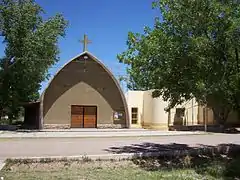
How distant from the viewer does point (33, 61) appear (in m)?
31.6

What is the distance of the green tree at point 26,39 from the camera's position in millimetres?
31469

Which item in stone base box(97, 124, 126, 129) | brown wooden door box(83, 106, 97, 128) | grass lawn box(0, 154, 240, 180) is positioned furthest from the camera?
brown wooden door box(83, 106, 97, 128)

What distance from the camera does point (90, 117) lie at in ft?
133

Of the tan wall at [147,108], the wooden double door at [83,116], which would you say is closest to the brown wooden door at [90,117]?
the wooden double door at [83,116]

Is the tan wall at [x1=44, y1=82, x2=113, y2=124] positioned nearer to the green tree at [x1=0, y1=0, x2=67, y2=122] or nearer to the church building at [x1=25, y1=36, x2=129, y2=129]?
the church building at [x1=25, y1=36, x2=129, y2=129]

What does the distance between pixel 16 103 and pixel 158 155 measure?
85.2ft

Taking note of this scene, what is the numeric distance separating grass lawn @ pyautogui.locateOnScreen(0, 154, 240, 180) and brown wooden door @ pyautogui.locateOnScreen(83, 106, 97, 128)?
24410 mm

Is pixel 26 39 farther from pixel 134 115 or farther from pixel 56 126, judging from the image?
pixel 134 115

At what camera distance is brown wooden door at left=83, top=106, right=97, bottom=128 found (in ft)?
132

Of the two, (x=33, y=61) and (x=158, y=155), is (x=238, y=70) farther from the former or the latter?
(x=33, y=61)

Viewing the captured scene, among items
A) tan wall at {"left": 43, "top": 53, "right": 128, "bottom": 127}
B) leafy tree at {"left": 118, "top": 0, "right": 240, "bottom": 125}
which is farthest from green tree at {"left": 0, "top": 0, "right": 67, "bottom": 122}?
leafy tree at {"left": 118, "top": 0, "right": 240, "bottom": 125}

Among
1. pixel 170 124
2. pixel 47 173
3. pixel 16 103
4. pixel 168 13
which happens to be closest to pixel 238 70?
pixel 168 13

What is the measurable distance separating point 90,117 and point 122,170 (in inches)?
1055

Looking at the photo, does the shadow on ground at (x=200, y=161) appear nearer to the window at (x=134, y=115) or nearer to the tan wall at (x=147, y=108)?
the tan wall at (x=147, y=108)
